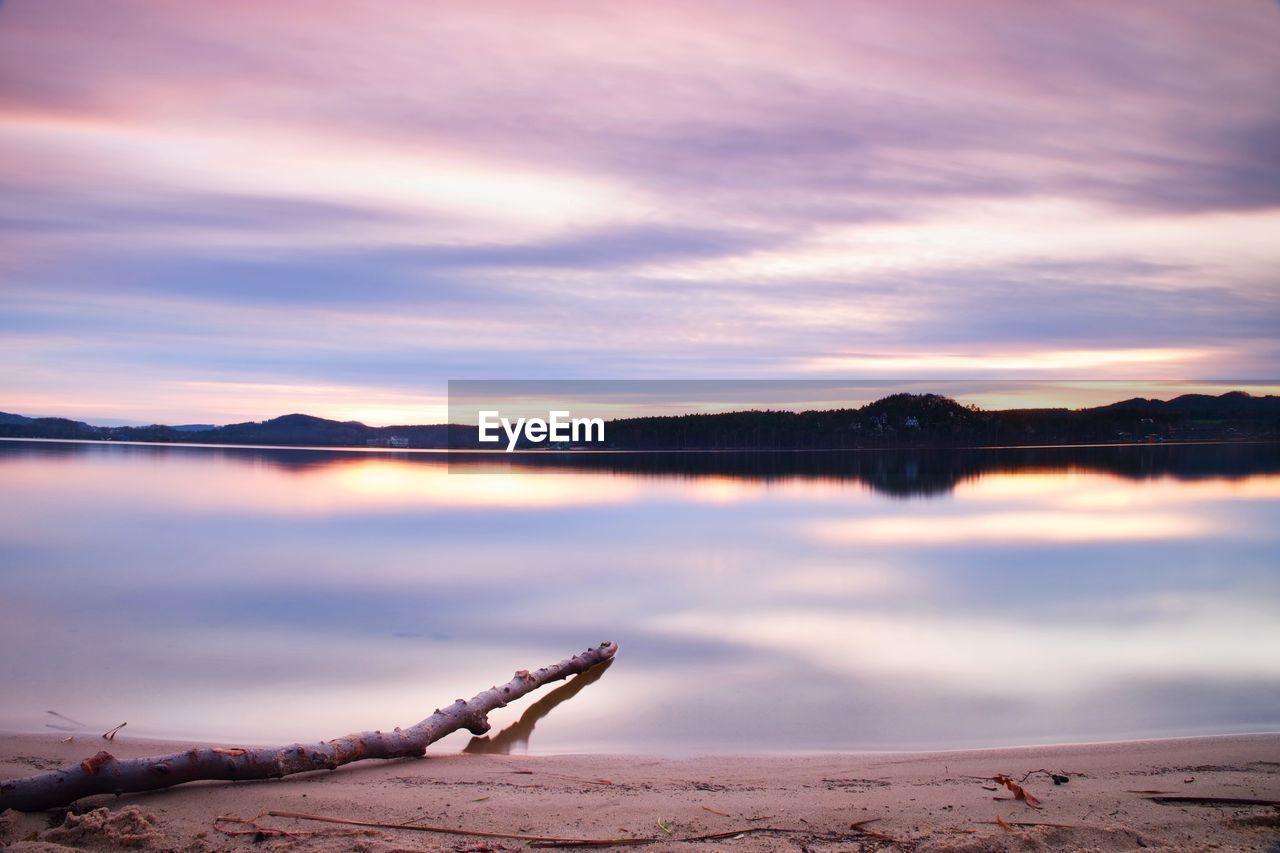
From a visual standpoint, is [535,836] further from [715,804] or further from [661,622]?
[661,622]

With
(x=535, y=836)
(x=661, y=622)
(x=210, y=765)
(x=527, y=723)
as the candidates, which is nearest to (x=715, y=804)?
(x=535, y=836)

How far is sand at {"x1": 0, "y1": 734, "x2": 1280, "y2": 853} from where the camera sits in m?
3.74

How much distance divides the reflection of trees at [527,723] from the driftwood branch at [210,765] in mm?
260

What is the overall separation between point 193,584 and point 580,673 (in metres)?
8.35

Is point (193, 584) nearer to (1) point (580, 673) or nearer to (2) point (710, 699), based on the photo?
(1) point (580, 673)

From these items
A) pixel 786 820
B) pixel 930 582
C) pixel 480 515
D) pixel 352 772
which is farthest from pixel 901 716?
pixel 480 515

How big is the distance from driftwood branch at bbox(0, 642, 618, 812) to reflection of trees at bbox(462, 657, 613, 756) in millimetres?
260

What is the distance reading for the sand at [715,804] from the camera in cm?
374

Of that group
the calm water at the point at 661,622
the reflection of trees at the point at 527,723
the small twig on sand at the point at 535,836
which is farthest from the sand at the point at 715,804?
the calm water at the point at 661,622

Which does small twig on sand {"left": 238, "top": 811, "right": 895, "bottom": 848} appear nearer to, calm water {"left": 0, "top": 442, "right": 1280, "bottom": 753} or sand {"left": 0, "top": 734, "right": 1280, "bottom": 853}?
sand {"left": 0, "top": 734, "right": 1280, "bottom": 853}

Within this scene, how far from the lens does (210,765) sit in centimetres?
439

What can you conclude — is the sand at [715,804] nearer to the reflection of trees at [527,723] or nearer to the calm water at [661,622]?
the reflection of trees at [527,723]

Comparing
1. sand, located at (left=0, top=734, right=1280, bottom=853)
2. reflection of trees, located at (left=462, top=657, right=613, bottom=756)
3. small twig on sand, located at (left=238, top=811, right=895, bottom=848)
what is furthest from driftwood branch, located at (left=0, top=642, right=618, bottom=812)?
small twig on sand, located at (left=238, top=811, right=895, bottom=848)

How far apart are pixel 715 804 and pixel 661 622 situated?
22.8 feet
